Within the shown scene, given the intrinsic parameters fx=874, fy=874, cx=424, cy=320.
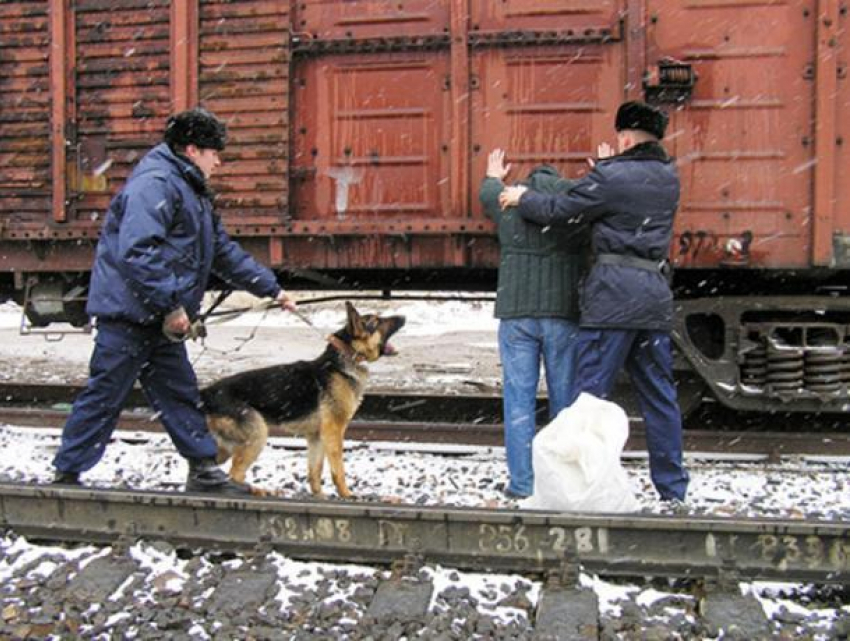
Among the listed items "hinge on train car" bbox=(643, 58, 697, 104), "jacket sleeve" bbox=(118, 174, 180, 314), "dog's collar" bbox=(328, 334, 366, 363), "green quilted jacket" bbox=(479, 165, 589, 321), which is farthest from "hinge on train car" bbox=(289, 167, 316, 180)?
"hinge on train car" bbox=(643, 58, 697, 104)

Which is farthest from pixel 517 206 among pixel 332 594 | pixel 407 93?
pixel 332 594

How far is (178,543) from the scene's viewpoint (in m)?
3.59

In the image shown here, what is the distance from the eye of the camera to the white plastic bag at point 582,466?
362cm

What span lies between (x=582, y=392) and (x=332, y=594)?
5.35 ft

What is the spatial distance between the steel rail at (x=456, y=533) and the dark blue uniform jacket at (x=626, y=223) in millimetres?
1149

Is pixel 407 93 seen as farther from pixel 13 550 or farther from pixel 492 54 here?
pixel 13 550

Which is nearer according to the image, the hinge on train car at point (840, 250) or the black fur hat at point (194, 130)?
the black fur hat at point (194, 130)

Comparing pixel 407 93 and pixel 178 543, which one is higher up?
pixel 407 93

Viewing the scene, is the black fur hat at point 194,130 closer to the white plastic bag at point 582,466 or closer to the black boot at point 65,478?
the black boot at point 65,478

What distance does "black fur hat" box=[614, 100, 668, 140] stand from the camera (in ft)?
13.9

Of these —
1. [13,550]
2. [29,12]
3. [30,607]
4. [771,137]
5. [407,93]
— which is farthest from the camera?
[29,12]

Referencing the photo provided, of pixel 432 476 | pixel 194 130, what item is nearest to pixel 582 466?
pixel 432 476

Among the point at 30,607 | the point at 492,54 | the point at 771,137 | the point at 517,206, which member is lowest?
the point at 30,607

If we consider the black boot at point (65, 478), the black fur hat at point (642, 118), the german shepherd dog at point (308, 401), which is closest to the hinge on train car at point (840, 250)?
the black fur hat at point (642, 118)
